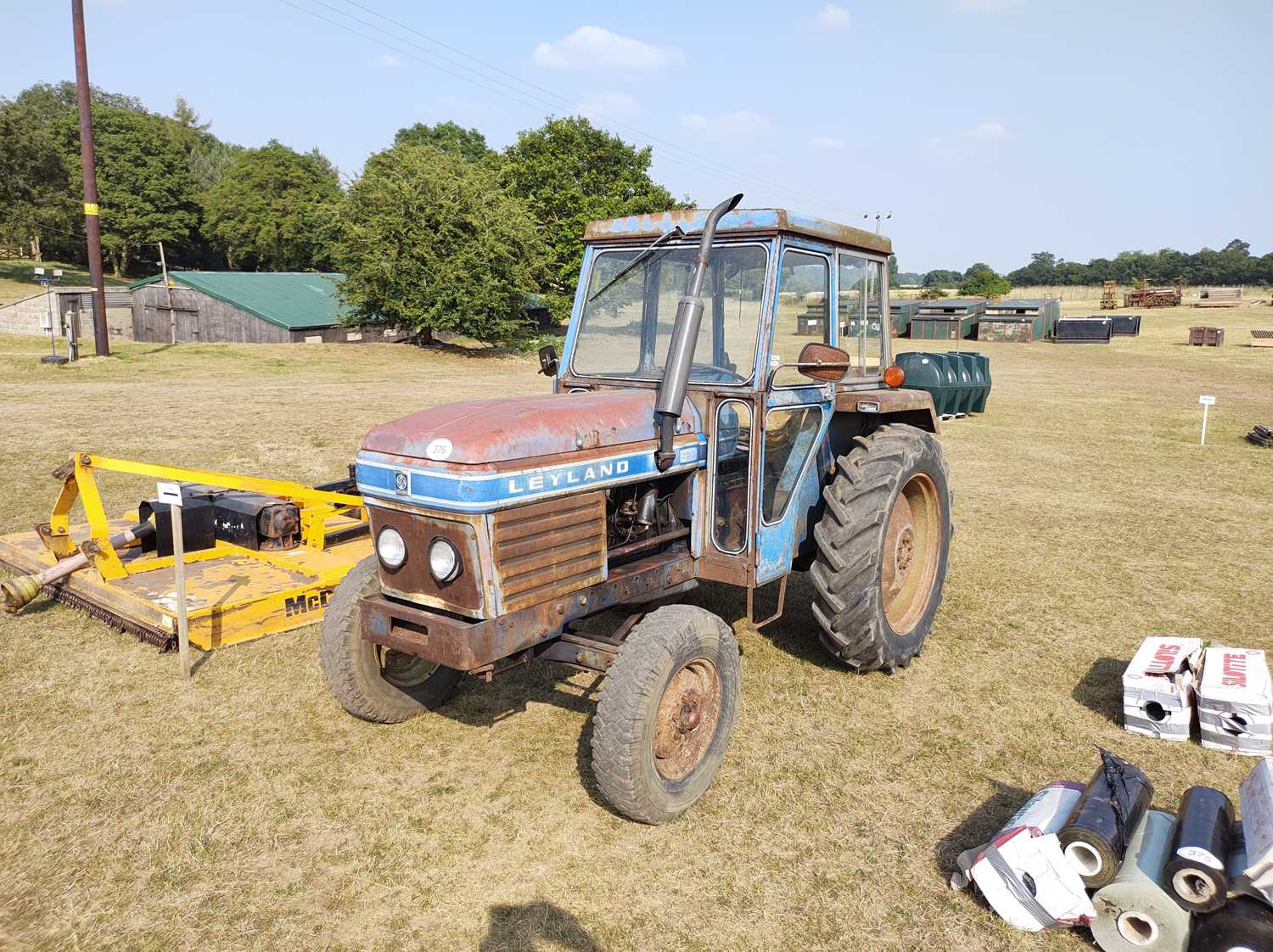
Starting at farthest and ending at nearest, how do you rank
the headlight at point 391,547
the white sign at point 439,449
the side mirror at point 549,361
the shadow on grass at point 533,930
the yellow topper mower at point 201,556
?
the yellow topper mower at point 201,556
the side mirror at point 549,361
the headlight at point 391,547
the white sign at point 439,449
the shadow on grass at point 533,930

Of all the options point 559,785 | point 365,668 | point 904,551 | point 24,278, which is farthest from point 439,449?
point 24,278

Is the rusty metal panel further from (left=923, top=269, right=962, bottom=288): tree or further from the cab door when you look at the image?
(left=923, top=269, right=962, bottom=288): tree

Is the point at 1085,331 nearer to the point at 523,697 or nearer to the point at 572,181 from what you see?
the point at 572,181

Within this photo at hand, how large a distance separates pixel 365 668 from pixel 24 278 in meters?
45.5

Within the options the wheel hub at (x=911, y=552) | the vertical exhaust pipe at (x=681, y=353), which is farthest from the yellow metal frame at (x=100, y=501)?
the wheel hub at (x=911, y=552)

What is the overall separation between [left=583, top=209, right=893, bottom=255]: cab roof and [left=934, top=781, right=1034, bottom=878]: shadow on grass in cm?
287

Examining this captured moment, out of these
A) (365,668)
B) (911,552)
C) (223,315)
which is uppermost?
(223,315)

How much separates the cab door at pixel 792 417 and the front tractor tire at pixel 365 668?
5.97ft

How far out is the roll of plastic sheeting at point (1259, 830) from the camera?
2.62 metres

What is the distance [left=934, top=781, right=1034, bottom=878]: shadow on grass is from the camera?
3.39 m

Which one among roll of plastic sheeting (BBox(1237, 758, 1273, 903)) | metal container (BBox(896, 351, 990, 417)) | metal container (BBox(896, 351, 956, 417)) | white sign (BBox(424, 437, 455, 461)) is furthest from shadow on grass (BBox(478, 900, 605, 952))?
metal container (BBox(896, 351, 956, 417))

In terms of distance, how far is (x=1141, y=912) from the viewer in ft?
9.17

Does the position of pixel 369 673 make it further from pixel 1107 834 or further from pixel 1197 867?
pixel 1197 867

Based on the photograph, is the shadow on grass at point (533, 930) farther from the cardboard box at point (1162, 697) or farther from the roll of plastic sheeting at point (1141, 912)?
the cardboard box at point (1162, 697)
